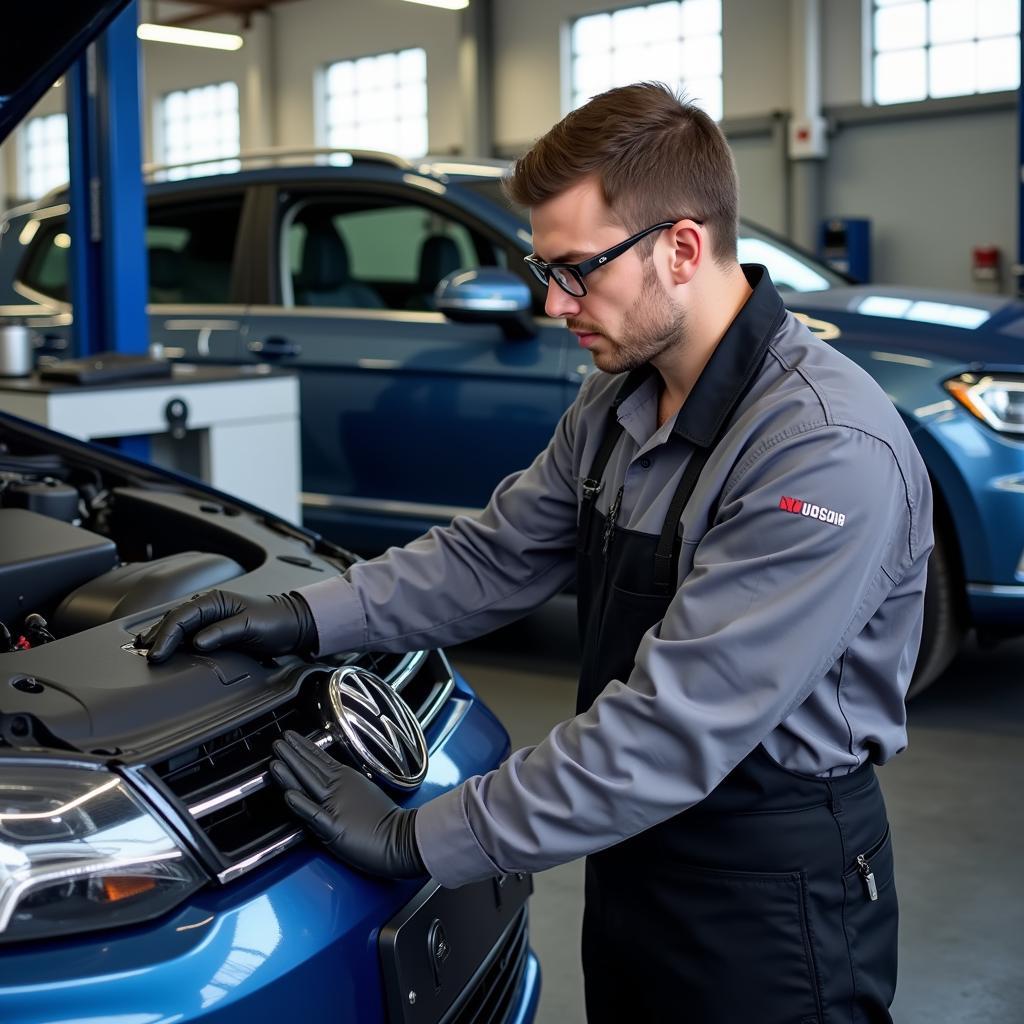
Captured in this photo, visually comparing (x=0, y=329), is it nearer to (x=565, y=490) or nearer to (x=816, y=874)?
(x=565, y=490)

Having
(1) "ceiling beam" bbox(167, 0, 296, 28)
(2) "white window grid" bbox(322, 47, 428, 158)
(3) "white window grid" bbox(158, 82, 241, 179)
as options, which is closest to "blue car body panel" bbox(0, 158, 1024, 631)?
(2) "white window grid" bbox(322, 47, 428, 158)

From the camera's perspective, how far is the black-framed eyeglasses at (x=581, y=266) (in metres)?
1.27

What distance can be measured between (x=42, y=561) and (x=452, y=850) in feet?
2.25

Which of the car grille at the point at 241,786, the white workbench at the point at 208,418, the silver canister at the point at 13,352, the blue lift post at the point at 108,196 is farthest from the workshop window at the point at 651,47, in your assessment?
the car grille at the point at 241,786

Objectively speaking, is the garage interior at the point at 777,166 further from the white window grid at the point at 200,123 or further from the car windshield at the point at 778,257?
the car windshield at the point at 778,257

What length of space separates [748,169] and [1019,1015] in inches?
407

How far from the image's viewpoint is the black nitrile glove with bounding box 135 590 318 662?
1.33 meters

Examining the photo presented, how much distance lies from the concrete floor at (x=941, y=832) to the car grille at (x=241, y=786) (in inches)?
33.7

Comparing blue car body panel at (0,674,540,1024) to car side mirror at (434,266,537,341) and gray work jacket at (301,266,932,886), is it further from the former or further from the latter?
car side mirror at (434,266,537,341)

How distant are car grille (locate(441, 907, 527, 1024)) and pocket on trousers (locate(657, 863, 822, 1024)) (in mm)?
234

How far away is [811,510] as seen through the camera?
1.15 m

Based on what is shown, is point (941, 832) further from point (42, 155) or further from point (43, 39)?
point (42, 155)

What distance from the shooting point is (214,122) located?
50.4 ft

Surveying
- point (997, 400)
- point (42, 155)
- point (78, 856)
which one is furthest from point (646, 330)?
point (42, 155)
